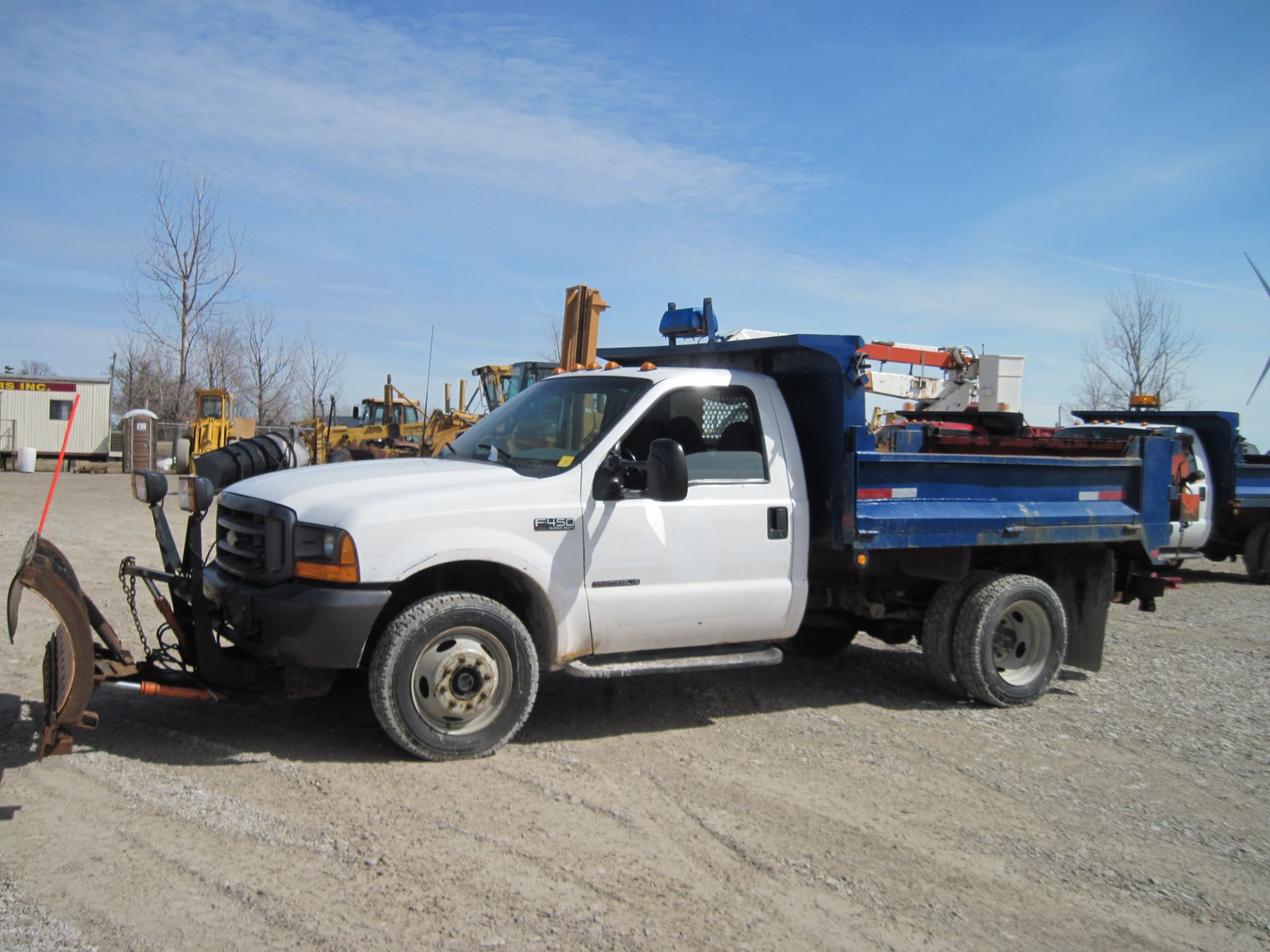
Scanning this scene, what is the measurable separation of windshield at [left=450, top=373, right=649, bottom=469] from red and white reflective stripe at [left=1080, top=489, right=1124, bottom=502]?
3.26m

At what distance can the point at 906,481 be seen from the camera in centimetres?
602

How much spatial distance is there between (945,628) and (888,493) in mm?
1134

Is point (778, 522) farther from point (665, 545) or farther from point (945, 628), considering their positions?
point (945, 628)

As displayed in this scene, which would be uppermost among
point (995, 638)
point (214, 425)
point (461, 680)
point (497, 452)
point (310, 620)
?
point (214, 425)

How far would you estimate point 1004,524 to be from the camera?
249 inches

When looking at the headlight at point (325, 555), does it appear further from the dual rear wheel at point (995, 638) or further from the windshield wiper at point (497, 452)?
the dual rear wheel at point (995, 638)

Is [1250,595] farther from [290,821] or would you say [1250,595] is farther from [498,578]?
[290,821]

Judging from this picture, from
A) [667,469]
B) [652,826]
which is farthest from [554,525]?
[652,826]

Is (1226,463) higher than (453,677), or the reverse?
(1226,463)

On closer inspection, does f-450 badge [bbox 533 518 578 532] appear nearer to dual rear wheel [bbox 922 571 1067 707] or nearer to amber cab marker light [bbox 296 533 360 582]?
amber cab marker light [bbox 296 533 360 582]

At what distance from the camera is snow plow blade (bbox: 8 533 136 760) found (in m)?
4.13

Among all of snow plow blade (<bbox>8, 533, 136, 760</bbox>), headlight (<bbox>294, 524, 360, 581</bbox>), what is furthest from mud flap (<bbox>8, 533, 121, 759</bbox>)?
headlight (<bbox>294, 524, 360, 581</bbox>)

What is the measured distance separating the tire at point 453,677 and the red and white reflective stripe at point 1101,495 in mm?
4023

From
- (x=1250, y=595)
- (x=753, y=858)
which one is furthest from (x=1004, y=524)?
(x=1250, y=595)
